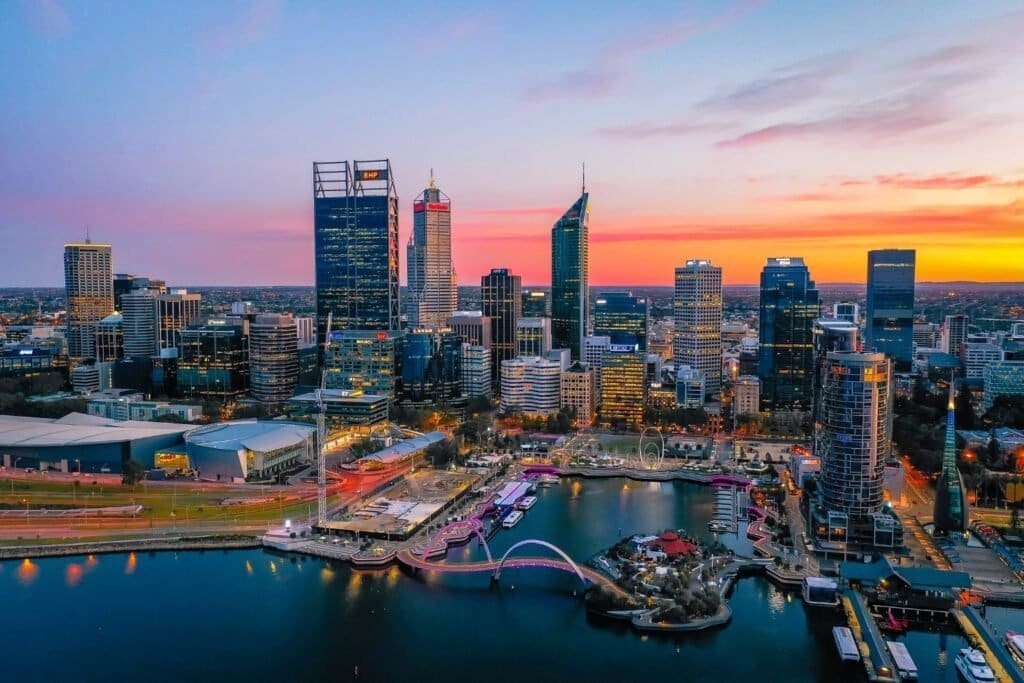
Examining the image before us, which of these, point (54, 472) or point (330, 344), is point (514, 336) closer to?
point (330, 344)

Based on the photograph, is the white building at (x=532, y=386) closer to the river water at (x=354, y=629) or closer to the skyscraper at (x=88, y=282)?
the river water at (x=354, y=629)

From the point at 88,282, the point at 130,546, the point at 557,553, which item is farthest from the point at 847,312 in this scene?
the point at 88,282

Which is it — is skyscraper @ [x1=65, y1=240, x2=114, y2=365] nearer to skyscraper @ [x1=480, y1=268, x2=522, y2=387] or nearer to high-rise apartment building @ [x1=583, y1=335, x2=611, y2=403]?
skyscraper @ [x1=480, y1=268, x2=522, y2=387]

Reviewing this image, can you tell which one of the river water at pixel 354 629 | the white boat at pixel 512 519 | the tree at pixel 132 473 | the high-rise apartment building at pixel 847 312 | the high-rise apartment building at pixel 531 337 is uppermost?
the high-rise apartment building at pixel 847 312

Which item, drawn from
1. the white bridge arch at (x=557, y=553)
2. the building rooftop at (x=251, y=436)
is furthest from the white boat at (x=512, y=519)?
the building rooftop at (x=251, y=436)

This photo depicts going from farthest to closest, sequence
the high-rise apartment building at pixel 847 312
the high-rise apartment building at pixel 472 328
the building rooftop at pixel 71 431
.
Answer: the high-rise apartment building at pixel 472 328 → the high-rise apartment building at pixel 847 312 → the building rooftop at pixel 71 431

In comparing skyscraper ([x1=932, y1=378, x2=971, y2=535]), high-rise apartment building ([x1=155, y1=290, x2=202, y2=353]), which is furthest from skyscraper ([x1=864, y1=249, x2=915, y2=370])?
high-rise apartment building ([x1=155, y1=290, x2=202, y2=353])

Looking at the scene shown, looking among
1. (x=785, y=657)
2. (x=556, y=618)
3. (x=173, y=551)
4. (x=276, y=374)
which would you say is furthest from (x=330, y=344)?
(x=785, y=657)
